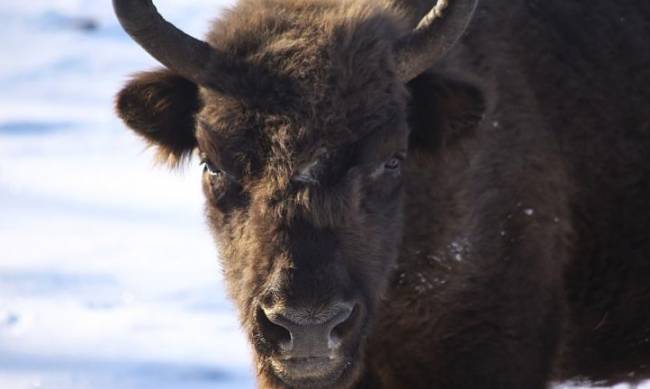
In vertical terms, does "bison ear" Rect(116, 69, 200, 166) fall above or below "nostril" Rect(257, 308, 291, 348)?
above

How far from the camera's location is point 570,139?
6.43m

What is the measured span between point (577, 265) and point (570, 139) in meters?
0.60

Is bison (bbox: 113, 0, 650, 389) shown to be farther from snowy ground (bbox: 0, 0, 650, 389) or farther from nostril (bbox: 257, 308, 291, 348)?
snowy ground (bbox: 0, 0, 650, 389)

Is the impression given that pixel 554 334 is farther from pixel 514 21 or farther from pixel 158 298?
pixel 158 298

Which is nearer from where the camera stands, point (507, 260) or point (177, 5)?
point (507, 260)

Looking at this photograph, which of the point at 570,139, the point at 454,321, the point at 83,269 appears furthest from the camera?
the point at 83,269

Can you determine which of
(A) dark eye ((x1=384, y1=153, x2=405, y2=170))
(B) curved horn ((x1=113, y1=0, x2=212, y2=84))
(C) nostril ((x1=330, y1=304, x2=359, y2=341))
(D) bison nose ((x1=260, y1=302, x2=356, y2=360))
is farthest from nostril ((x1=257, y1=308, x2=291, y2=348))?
(B) curved horn ((x1=113, y1=0, x2=212, y2=84))

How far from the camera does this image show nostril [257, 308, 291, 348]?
489 cm

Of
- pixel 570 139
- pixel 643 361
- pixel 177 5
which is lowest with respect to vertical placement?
pixel 643 361

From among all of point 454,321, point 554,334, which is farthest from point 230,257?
point 554,334

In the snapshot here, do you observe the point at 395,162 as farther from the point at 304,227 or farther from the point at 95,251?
the point at 95,251

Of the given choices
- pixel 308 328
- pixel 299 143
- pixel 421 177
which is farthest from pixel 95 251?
pixel 308 328

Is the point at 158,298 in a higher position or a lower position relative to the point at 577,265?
higher

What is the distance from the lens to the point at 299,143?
5.11 m
